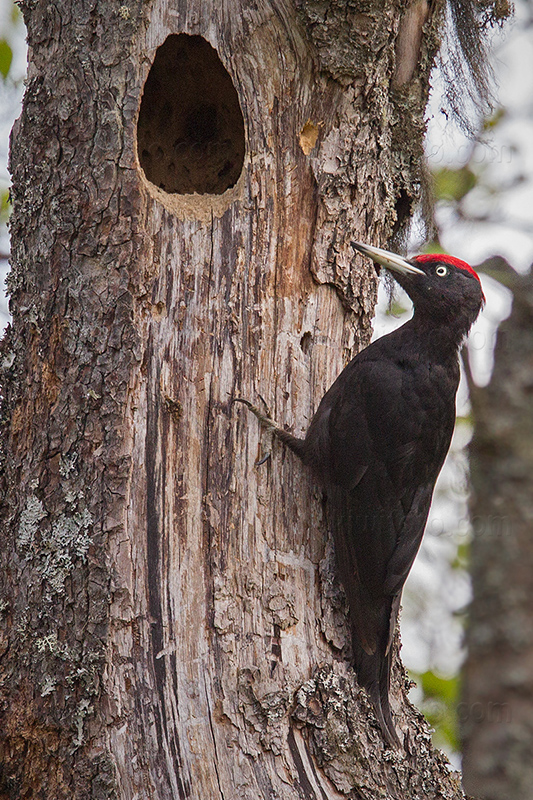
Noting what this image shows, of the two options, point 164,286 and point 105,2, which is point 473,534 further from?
point 105,2

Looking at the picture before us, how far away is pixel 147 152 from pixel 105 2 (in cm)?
52

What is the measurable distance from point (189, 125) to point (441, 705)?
3.33 meters

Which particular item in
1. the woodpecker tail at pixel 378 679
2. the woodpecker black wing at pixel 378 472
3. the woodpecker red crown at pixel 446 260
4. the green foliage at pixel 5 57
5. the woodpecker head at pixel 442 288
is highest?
the green foliage at pixel 5 57

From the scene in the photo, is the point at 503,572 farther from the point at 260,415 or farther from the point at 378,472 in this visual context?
the point at 260,415

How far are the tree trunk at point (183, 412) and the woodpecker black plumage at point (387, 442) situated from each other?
0.08 meters

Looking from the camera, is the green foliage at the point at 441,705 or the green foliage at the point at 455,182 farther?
the green foliage at the point at 455,182

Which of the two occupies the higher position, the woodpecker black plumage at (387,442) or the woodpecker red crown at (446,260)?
the woodpecker red crown at (446,260)

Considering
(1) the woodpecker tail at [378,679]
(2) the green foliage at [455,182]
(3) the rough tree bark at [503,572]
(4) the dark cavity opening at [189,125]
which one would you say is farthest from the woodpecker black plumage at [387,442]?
(3) the rough tree bark at [503,572]

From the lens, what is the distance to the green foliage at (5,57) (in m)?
3.85

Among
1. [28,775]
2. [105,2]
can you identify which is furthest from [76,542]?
[105,2]

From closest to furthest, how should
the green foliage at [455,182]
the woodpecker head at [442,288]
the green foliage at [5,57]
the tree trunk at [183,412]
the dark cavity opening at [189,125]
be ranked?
the tree trunk at [183,412] → the dark cavity opening at [189,125] → the woodpecker head at [442,288] → the green foliage at [5,57] → the green foliage at [455,182]

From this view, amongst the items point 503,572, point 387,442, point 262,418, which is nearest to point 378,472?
point 387,442

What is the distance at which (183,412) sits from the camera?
258cm

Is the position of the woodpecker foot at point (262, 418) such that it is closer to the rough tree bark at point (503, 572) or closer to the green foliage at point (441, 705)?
the green foliage at point (441, 705)
